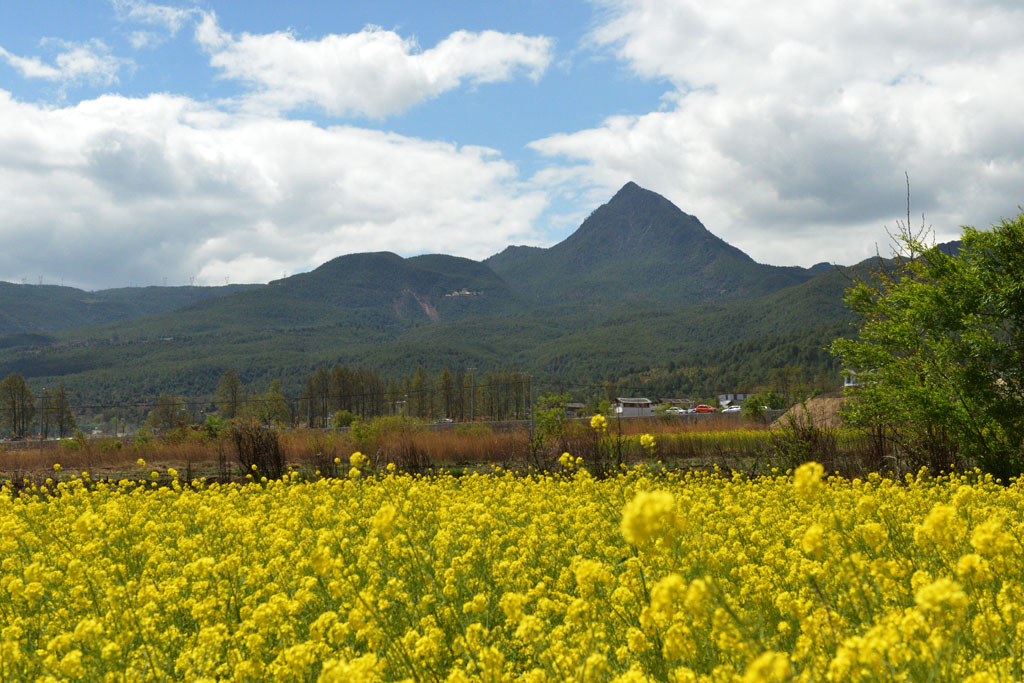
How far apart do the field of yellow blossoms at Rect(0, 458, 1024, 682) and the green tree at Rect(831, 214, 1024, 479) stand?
4806 mm

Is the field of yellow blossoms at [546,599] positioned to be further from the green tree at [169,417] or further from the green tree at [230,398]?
the green tree at [230,398]

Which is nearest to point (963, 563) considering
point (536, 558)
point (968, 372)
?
point (536, 558)

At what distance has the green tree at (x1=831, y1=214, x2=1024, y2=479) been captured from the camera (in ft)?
37.1

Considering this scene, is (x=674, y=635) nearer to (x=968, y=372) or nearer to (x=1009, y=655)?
(x=1009, y=655)

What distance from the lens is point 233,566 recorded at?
4301mm

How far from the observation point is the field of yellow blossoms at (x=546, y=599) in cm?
273

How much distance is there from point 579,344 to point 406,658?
178762 millimetres

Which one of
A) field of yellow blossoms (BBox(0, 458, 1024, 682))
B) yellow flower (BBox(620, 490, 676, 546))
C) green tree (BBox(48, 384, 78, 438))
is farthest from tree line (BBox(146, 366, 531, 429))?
yellow flower (BBox(620, 490, 676, 546))

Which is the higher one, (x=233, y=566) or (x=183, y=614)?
(x=233, y=566)

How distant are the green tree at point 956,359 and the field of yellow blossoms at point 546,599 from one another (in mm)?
4806

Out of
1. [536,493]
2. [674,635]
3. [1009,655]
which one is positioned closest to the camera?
[674,635]

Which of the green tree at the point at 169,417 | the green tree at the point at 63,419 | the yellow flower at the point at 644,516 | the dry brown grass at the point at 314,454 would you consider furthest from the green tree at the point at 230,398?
the yellow flower at the point at 644,516

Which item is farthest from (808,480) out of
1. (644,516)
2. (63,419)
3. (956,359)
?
(63,419)

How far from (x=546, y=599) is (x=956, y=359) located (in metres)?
11.0
